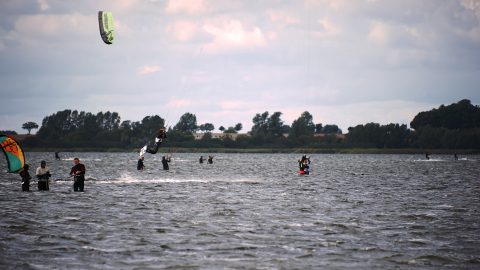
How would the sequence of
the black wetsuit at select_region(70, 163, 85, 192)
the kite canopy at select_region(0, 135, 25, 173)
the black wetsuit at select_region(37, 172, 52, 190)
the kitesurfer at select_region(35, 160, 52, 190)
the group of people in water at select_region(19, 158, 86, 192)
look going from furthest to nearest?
the black wetsuit at select_region(37, 172, 52, 190)
the kitesurfer at select_region(35, 160, 52, 190)
the group of people in water at select_region(19, 158, 86, 192)
the black wetsuit at select_region(70, 163, 85, 192)
the kite canopy at select_region(0, 135, 25, 173)

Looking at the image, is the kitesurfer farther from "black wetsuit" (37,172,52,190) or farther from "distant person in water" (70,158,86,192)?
"distant person in water" (70,158,86,192)

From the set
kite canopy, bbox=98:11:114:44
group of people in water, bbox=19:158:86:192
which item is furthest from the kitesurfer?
kite canopy, bbox=98:11:114:44

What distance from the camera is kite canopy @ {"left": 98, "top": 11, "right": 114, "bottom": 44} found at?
125 ft

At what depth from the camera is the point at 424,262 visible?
1817 centimetres

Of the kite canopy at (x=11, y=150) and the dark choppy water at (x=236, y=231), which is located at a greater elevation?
the kite canopy at (x=11, y=150)

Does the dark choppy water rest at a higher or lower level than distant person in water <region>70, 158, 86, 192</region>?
lower

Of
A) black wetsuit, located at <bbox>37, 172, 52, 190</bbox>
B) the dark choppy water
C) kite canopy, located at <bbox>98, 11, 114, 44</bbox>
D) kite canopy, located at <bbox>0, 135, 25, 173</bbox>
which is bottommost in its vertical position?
the dark choppy water

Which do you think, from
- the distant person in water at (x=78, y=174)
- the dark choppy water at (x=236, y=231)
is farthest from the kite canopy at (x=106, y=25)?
the dark choppy water at (x=236, y=231)

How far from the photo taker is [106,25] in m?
38.4

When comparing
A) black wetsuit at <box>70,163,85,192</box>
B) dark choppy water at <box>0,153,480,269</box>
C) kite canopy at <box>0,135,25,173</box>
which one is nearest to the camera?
dark choppy water at <box>0,153,480,269</box>

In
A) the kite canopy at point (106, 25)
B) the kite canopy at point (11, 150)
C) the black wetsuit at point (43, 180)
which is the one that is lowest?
the black wetsuit at point (43, 180)

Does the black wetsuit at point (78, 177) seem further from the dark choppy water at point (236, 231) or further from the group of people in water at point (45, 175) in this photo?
the dark choppy water at point (236, 231)

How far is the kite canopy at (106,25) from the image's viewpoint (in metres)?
38.2

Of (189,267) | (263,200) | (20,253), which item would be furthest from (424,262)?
(263,200)
